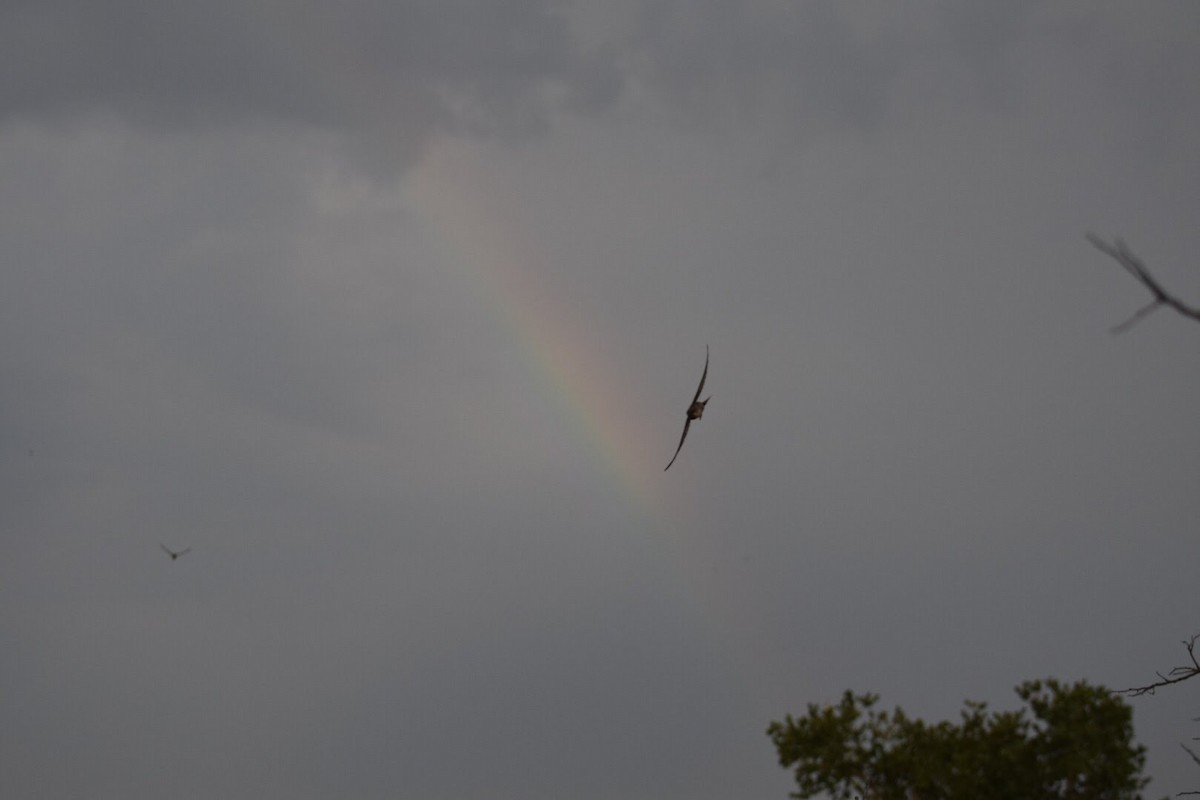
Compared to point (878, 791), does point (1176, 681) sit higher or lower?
lower

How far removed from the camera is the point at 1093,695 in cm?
2761

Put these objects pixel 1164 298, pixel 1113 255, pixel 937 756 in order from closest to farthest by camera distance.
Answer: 1. pixel 1164 298
2. pixel 1113 255
3. pixel 937 756

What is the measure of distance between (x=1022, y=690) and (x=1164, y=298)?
2426 centimetres

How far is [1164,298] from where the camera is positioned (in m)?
6.77

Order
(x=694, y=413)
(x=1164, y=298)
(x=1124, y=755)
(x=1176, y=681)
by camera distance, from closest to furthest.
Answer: (x=1164, y=298) < (x=1176, y=681) < (x=1124, y=755) < (x=694, y=413)

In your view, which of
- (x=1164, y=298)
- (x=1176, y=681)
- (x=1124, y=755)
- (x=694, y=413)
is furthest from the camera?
(x=694, y=413)

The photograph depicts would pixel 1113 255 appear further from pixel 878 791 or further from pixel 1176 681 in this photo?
pixel 878 791

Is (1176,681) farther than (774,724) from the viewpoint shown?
No

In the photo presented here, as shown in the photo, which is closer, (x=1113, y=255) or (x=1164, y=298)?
(x=1164, y=298)

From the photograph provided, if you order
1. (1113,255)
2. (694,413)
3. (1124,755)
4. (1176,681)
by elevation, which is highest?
(694,413)

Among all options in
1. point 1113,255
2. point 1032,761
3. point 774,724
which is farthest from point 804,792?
point 1113,255

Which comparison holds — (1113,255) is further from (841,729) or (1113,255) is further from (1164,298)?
(841,729)

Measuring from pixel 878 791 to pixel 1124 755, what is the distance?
620 centimetres

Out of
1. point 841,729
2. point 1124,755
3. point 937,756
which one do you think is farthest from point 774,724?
point 1124,755
